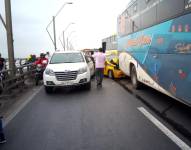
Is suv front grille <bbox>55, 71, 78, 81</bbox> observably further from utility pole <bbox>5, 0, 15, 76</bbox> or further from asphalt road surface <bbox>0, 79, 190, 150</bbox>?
utility pole <bbox>5, 0, 15, 76</bbox>

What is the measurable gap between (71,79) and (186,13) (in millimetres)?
6469

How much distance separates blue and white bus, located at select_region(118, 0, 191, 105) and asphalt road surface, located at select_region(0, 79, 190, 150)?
968 mm

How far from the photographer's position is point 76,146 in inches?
208

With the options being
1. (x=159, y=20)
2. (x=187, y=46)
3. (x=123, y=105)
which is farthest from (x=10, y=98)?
(x=187, y=46)

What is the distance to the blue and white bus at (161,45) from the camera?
6.53m

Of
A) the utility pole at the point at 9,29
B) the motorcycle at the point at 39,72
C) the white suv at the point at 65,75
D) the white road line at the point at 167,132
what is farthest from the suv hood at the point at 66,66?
the white road line at the point at 167,132

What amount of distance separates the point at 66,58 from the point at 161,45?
20.1ft

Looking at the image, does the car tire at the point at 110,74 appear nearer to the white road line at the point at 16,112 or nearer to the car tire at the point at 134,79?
the car tire at the point at 134,79

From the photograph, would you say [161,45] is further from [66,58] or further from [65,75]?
[66,58]

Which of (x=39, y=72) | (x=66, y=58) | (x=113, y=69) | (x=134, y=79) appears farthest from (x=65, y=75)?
(x=113, y=69)

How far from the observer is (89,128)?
6461 millimetres

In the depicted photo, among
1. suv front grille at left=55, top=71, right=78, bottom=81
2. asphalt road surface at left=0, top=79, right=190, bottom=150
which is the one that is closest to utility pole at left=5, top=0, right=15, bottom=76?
suv front grille at left=55, top=71, right=78, bottom=81

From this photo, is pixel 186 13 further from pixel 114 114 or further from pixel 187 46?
pixel 114 114

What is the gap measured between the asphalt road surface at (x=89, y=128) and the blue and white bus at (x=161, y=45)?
3.18ft
